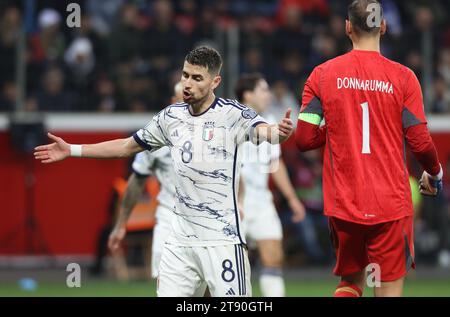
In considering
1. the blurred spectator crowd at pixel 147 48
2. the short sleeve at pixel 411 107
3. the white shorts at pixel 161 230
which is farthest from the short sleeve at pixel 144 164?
the blurred spectator crowd at pixel 147 48

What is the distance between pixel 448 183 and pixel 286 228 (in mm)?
3184

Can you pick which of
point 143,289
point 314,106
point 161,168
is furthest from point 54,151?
point 143,289

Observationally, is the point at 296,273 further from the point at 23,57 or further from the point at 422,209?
the point at 23,57

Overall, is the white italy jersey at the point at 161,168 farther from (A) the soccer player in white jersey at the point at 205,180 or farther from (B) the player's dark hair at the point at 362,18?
(B) the player's dark hair at the point at 362,18

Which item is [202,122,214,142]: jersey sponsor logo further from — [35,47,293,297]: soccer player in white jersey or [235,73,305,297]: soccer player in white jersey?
[235,73,305,297]: soccer player in white jersey

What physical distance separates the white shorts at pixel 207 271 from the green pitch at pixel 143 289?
578cm

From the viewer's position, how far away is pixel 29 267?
1778 cm

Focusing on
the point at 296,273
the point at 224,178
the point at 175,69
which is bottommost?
the point at 296,273

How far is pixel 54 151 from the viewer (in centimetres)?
767

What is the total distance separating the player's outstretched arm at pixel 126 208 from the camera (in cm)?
916

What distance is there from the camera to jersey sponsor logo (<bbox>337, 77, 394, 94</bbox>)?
7305 mm

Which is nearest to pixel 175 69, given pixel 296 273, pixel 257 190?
pixel 296 273

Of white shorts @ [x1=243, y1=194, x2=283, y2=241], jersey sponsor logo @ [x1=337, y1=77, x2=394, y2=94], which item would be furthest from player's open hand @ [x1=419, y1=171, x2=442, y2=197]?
white shorts @ [x1=243, y1=194, x2=283, y2=241]
